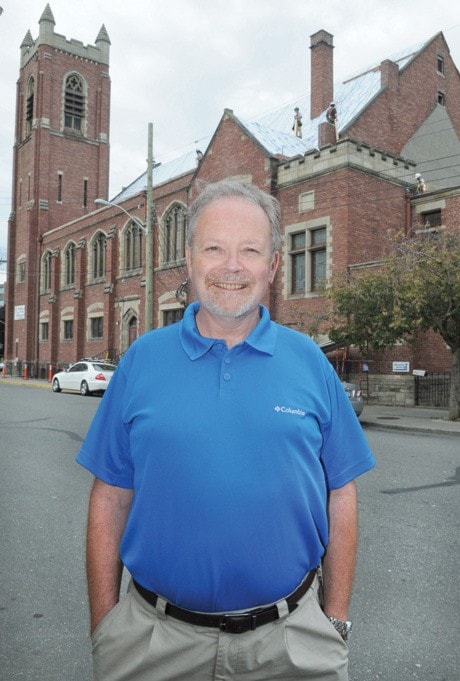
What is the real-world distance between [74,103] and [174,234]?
21099mm

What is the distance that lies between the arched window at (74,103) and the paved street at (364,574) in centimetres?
4194

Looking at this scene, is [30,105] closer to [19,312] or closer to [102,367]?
[19,312]

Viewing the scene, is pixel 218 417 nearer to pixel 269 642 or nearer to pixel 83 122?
pixel 269 642

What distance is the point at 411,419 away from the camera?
15602mm

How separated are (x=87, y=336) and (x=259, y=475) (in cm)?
3749

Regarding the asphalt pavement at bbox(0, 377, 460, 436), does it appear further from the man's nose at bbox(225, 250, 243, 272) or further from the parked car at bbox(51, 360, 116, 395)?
the man's nose at bbox(225, 250, 243, 272)

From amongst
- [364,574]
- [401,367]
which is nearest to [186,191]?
[401,367]

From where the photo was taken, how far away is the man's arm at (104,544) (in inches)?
75.4

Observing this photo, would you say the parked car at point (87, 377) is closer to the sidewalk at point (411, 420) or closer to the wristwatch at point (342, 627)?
the sidewalk at point (411, 420)

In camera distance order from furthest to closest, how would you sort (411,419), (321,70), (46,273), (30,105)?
(30,105), (46,273), (321,70), (411,419)

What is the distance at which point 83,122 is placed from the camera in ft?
150

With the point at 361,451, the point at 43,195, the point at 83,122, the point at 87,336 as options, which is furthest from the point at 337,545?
the point at 83,122

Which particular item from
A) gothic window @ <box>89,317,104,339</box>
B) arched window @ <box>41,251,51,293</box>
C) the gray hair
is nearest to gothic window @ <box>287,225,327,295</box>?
gothic window @ <box>89,317,104,339</box>

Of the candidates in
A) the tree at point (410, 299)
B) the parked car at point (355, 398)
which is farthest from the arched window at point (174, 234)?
the parked car at point (355, 398)
